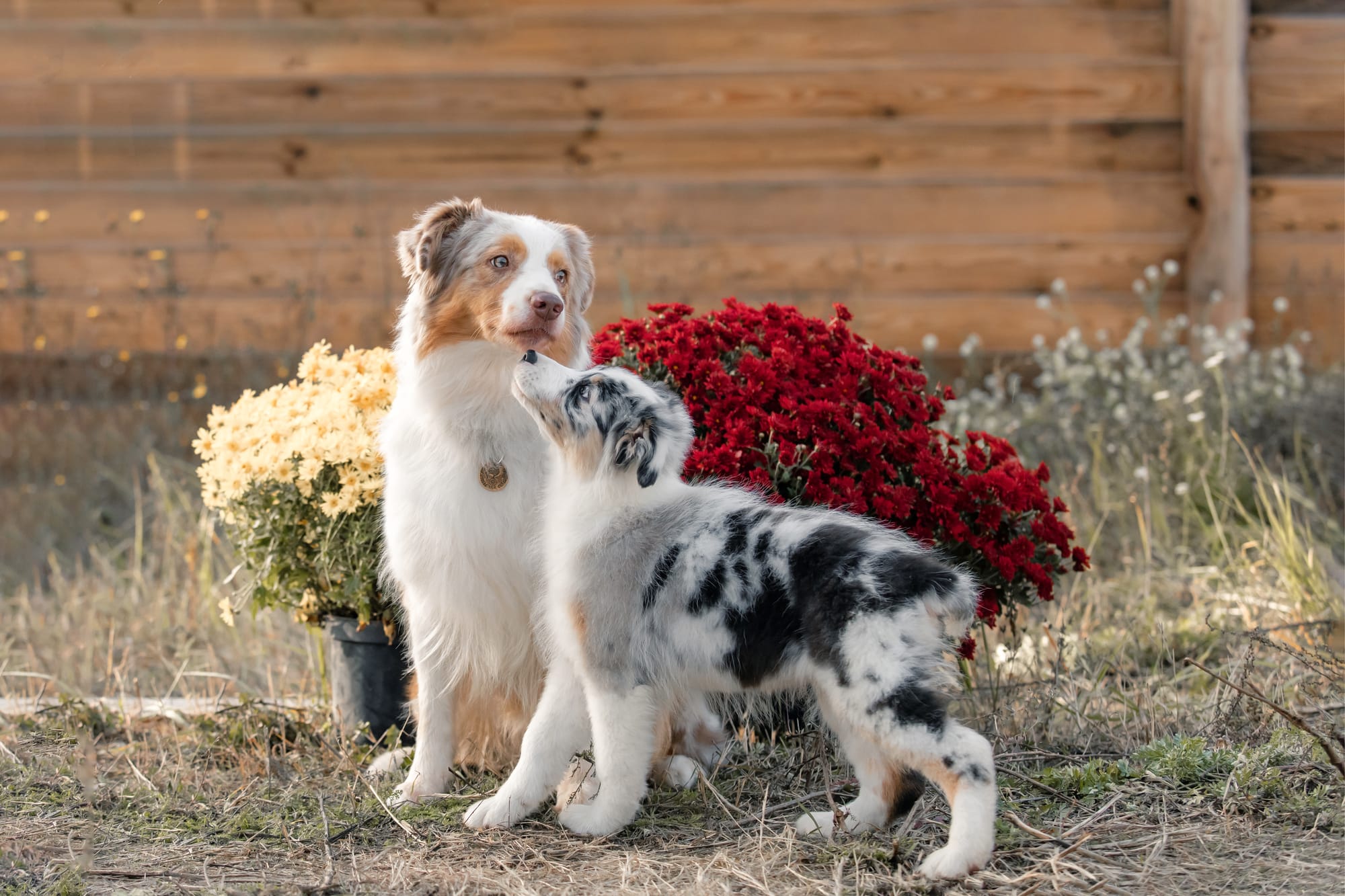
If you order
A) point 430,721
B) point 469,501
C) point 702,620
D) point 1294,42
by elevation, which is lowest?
point 430,721

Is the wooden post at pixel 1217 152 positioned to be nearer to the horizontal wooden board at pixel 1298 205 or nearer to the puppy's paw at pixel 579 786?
the horizontal wooden board at pixel 1298 205

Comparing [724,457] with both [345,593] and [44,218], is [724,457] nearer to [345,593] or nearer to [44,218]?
[345,593]

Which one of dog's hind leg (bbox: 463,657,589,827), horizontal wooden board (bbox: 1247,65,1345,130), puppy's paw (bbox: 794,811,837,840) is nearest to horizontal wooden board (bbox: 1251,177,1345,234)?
horizontal wooden board (bbox: 1247,65,1345,130)

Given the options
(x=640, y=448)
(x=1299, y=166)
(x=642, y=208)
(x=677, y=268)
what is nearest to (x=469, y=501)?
(x=640, y=448)

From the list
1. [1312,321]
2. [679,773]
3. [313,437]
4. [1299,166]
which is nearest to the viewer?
[679,773]

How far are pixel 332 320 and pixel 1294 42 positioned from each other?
241 inches

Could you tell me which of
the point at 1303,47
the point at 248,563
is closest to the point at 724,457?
the point at 248,563

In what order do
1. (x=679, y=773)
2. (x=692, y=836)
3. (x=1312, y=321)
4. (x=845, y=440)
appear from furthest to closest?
(x=1312, y=321)
(x=845, y=440)
(x=679, y=773)
(x=692, y=836)

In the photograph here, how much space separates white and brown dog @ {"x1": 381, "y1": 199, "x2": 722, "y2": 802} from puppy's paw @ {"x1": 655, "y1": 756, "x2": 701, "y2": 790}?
8.3 inches

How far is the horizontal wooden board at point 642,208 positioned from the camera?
7902mm

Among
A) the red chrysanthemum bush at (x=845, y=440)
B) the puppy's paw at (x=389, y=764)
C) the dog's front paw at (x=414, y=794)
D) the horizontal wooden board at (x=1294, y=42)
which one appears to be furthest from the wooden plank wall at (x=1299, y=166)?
the dog's front paw at (x=414, y=794)

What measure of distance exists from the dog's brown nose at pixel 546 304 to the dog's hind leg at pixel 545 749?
888 mm

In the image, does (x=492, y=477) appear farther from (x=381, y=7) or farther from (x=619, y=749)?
(x=381, y=7)

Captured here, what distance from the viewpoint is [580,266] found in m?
3.66
